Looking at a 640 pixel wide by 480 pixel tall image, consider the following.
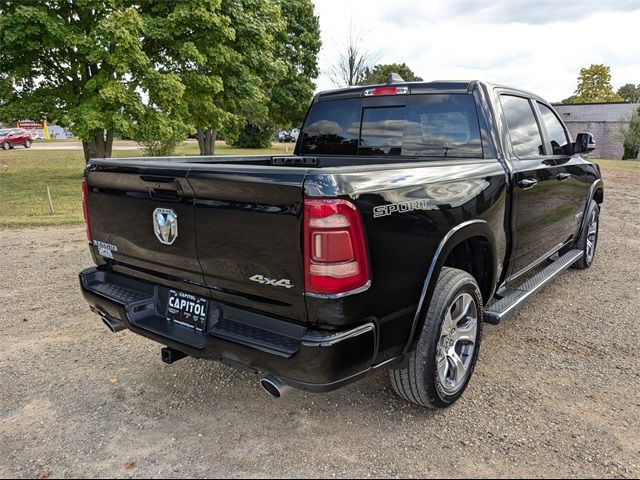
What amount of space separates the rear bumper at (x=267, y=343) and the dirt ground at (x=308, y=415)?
0.52m

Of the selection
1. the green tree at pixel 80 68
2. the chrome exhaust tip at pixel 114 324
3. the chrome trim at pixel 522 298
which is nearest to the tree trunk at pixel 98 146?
the green tree at pixel 80 68

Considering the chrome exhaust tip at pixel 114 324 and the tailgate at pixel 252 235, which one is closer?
the tailgate at pixel 252 235

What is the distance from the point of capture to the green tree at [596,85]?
66625mm

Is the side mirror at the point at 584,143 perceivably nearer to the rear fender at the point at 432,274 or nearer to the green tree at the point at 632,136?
the rear fender at the point at 432,274

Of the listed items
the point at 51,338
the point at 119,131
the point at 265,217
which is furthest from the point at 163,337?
the point at 119,131

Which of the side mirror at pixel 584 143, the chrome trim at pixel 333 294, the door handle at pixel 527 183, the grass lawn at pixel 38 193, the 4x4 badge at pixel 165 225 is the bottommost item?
the grass lawn at pixel 38 193

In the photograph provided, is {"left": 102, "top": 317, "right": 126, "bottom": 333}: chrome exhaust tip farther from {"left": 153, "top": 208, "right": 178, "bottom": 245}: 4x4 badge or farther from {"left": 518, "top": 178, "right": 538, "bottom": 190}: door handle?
{"left": 518, "top": 178, "right": 538, "bottom": 190}: door handle

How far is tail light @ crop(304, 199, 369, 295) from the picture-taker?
2051 mm

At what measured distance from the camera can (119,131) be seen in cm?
1237

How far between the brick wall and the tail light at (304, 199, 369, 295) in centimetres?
4621

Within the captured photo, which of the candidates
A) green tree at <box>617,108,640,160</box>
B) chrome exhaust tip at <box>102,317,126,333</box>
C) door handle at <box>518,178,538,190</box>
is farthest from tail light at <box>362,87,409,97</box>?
green tree at <box>617,108,640,160</box>

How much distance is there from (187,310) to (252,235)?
0.71m

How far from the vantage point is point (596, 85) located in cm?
6762

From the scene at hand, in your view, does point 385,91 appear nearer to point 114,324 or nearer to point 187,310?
point 187,310
